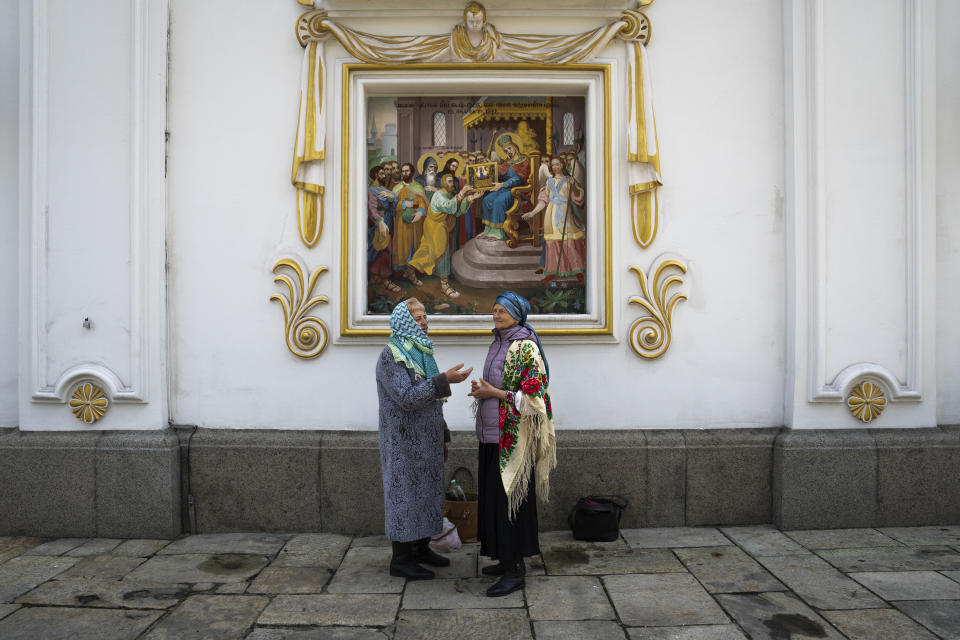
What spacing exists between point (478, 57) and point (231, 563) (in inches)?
163

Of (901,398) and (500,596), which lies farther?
(901,398)

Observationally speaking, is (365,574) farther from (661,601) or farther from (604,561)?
(661,601)

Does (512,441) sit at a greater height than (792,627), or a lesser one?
greater

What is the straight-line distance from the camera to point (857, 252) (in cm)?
548

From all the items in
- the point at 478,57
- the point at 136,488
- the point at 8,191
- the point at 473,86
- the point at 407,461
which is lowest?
the point at 136,488

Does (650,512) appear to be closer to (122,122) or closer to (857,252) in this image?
(857,252)

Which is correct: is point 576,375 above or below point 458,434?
above

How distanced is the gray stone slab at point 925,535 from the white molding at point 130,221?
5.76 m

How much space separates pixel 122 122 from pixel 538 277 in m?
3.44

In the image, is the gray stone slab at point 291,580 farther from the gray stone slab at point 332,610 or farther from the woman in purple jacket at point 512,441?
the woman in purple jacket at point 512,441

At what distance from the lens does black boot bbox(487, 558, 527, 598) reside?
13.9 feet

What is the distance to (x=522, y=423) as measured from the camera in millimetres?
4223

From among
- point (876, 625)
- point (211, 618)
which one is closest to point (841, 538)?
point (876, 625)

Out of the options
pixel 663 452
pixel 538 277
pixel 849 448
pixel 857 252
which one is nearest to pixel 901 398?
pixel 849 448
